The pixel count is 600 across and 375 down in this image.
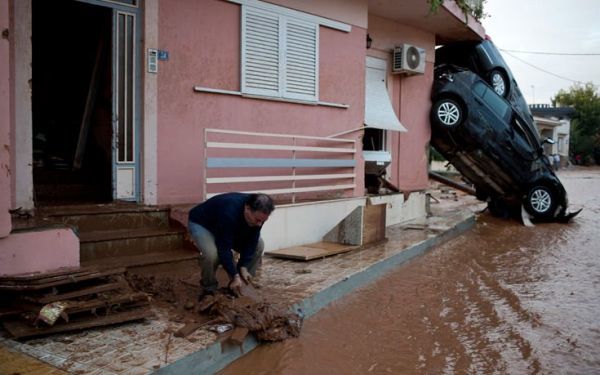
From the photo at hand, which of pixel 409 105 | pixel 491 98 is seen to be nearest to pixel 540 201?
pixel 491 98

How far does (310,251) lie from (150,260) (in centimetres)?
237

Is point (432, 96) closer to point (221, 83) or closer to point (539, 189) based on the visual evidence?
point (539, 189)

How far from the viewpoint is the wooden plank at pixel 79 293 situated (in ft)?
12.1

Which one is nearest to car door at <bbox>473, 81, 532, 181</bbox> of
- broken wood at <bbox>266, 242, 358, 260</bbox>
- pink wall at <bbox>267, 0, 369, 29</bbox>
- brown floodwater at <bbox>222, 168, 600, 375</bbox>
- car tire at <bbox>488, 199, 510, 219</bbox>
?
car tire at <bbox>488, 199, 510, 219</bbox>

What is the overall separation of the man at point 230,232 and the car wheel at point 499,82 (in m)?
9.72

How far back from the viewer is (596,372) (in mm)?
3951

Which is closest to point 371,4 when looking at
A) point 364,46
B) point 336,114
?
point 364,46

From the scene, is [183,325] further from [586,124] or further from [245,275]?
[586,124]

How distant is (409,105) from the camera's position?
1151 centimetres

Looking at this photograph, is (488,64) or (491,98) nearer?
(491,98)

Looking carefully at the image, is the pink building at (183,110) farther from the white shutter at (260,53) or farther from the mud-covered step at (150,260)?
the mud-covered step at (150,260)

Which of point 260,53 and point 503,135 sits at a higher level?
point 260,53

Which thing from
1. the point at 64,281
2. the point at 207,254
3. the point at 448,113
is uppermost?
the point at 448,113

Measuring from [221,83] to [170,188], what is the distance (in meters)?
1.68
